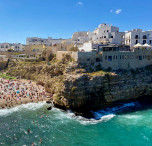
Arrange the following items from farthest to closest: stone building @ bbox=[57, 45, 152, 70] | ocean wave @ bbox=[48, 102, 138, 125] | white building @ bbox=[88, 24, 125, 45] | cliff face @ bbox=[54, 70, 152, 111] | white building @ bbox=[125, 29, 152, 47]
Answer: white building @ bbox=[125, 29, 152, 47]
white building @ bbox=[88, 24, 125, 45]
stone building @ bbox=[57, 45, 152, 70]
cliff face @ bbox=[54, 70, 152, 111]
ocean wave @ bbox=[48, 102, 138, 125]

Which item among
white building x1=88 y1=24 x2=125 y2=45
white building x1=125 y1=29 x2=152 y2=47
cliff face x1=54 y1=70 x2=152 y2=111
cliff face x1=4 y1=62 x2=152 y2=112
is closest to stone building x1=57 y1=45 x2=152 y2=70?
cliff face x1=4 y1=62 x2=152 y2=112

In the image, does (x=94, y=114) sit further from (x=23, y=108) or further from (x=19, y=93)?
(x=19, y=93)

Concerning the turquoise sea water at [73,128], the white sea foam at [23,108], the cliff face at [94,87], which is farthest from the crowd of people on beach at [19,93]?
the turquoise sea water at [73,128]

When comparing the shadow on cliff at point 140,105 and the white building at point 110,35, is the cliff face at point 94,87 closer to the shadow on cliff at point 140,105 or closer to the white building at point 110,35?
the shadow on cliff at point 140,105

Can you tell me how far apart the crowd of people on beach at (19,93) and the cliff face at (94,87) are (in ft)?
10.5

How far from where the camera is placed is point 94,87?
31.0 m

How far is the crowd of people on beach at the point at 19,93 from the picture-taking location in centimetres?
3509

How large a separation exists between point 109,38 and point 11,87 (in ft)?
107

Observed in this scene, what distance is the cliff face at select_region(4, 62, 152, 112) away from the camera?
29781mm

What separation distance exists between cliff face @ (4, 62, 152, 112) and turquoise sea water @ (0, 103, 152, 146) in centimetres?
225

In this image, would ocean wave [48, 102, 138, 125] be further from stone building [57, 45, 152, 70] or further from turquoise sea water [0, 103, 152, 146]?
stone building [57, 45, 152, 70]

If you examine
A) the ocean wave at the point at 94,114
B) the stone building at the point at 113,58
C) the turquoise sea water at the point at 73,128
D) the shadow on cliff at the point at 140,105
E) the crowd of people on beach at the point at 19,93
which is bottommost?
the turquoise sea water at the point at 73,128

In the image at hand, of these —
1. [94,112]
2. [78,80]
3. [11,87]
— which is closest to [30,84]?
[11,87]

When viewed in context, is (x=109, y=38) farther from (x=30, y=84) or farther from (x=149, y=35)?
(x=30, y=84)
